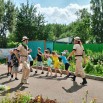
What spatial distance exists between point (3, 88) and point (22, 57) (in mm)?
2263

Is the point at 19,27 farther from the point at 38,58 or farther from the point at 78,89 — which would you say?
the point at 78,89

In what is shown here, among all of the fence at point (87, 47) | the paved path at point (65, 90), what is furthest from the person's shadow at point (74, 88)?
the fence at point (87, 47)

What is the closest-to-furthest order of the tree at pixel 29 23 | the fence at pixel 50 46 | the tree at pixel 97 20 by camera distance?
the fence at pixel 50 46 < the tree at pixel 29 23 < the tree at pixel 97 20

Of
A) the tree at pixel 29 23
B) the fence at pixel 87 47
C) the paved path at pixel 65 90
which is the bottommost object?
the paved path at pixel 65 90

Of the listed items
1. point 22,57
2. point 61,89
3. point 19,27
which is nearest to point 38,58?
point 22,57

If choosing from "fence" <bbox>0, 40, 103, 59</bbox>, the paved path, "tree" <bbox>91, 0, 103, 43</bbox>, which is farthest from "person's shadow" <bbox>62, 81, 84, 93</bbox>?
"tree" <bbox>91, 0, 103, 43</bbox>

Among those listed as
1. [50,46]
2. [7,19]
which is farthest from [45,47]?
[7,19]

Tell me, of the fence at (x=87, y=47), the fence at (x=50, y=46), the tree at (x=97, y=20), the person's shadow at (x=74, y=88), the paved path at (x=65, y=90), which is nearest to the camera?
the paved path at (x=65, y=90)

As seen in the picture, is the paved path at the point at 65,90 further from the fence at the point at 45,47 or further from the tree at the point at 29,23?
the tree at the point at 29,23

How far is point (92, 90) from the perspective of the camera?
11883 millimetres

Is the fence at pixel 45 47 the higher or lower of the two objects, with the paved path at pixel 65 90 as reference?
higher

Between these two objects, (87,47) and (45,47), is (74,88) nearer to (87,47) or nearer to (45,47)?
(45,47)

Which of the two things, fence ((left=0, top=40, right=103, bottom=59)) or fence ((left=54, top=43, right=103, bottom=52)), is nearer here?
fence ((left=0, top=40, right=103, bottom=59))

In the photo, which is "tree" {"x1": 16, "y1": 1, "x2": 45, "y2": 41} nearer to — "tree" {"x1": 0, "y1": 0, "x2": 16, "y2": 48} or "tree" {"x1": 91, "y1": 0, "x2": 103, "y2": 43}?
"tree" {"x1": 0, "y1": 0, "x2": 16, "y2": 48}
